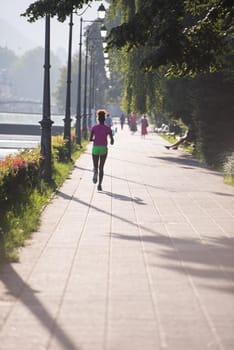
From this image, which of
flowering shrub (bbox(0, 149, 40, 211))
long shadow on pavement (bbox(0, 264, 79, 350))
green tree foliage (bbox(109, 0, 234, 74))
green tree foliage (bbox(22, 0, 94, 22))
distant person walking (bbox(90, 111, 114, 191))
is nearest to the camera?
long shadow on pavement (bbox(0, 264, 79, 350))

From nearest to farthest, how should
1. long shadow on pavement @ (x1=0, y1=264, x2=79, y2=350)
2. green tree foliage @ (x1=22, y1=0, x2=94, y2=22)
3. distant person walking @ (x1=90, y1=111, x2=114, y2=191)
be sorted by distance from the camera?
1. long shadow on pavement @ (x1=0, y1=264, x2=79, y2=350)
2. green tree foliage @ (x1=22, y1=0, x2=94, y2=22)
3. distant person walking @ (x1=90, y1=111, x2=114, y2=191)

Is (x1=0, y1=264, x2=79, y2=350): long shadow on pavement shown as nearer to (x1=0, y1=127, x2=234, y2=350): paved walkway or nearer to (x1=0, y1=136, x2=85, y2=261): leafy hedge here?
(x1=0, y1=127, x2=234, y2=350): paved walkway

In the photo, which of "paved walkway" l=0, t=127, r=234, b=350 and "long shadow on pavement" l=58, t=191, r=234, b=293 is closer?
"paved walkway" l=0, t=127, r=234, b=350

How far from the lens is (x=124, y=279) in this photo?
7055mm

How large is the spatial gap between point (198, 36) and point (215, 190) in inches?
185

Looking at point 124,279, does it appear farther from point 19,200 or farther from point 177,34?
point 177,34

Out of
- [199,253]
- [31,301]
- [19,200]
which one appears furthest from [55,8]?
[31,301]

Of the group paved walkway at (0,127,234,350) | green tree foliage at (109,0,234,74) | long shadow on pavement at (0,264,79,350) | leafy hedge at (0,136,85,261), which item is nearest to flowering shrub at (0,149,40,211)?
leafy hedge at (0,136,85,261)

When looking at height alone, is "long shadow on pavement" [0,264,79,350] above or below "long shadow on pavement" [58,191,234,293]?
above

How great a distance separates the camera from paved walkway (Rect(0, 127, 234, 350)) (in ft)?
17.1

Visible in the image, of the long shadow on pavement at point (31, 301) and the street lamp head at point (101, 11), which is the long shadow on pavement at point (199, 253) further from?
the street lamp head at point (101, 11)

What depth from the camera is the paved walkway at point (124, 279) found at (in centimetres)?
521

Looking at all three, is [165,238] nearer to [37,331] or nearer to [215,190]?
[37,331]

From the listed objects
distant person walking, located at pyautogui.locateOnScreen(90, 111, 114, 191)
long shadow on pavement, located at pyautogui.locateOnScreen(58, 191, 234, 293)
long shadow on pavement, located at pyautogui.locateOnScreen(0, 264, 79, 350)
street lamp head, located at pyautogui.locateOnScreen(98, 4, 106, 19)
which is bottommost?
long shadow on pavement, located at pyautogui.locateOnScreen(58, 191, 234, 293)
